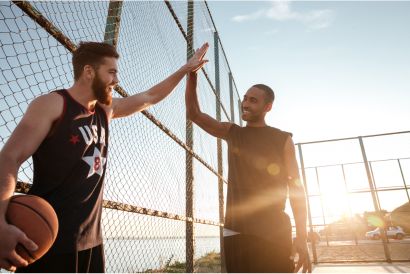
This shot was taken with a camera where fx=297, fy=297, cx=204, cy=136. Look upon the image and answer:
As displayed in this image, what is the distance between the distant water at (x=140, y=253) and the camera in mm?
2305

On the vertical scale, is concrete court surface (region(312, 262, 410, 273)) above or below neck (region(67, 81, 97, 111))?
below

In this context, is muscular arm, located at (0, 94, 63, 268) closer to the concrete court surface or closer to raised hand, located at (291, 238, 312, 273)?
raised hand, located at (291, 238, 312, 273)

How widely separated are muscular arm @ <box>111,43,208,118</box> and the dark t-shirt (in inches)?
26.2

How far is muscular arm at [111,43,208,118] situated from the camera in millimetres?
2039

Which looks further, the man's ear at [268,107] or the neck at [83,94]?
the man's ear at [268,107]

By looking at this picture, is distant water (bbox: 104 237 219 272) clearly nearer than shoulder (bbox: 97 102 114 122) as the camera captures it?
No

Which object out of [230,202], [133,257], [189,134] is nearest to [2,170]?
[230,202]

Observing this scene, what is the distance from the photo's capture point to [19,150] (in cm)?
121

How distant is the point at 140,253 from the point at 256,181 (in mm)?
1337

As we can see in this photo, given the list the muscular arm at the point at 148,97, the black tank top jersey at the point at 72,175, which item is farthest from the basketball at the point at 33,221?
the muscular arm at the point at 148,97

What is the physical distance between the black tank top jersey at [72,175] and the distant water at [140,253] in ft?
2.31

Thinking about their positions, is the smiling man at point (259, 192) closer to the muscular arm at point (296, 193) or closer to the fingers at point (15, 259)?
the muscular arm at point (296, 193)

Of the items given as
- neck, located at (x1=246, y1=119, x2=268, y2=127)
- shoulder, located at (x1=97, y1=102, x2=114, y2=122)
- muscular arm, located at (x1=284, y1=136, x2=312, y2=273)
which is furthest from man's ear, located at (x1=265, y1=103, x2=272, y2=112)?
shoulder, located at (x1=97, y1=102, x2=114, y2=122)

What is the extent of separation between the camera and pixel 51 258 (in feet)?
4.47
